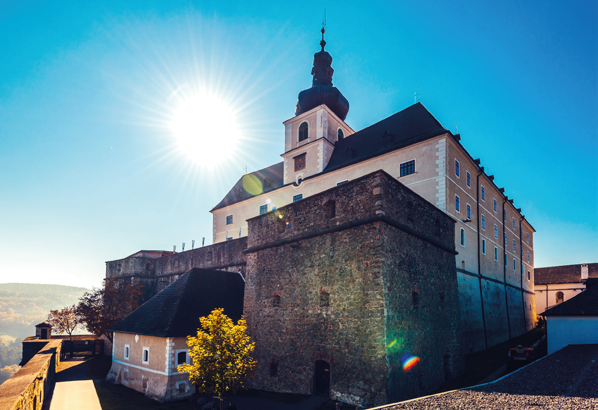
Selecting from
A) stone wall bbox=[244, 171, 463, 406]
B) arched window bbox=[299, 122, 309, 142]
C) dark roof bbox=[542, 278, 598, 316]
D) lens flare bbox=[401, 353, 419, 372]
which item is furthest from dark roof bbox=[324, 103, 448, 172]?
lens flare bbox=[401, 353, 419, 372]

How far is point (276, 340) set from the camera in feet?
57.7

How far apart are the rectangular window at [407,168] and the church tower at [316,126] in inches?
330

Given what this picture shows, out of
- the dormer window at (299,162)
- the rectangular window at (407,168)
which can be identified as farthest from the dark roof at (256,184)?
the rectangular window at (407,168)

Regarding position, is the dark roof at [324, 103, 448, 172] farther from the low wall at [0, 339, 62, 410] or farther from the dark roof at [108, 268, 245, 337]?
the low wall at [0, 339, 62, 410]

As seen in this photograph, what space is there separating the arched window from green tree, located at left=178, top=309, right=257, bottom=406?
23.6 metres

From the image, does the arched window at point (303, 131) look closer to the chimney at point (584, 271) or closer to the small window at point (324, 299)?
the small window at point (324, 299)

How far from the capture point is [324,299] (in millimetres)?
15859

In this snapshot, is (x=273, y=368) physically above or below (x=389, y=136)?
below

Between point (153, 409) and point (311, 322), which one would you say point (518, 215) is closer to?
point (311, 322)

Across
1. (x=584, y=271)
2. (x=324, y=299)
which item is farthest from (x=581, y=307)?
(x=584, y=271)

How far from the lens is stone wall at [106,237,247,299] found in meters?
27.2

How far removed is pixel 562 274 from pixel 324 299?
5128 cm

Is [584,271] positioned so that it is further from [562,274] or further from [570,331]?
[570,331]

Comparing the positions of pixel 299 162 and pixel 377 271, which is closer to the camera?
pixel 377 271
